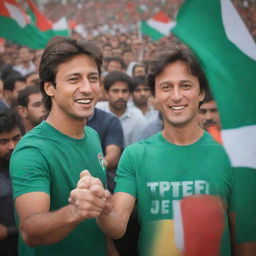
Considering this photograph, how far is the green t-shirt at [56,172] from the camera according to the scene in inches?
100

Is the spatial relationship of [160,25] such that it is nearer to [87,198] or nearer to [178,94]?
[178,94]

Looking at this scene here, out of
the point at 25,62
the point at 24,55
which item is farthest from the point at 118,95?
the point at 25,62

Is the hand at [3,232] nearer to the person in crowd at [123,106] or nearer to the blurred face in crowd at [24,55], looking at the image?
the person in crowd at [123,106]

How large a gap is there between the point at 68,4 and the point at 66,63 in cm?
2831

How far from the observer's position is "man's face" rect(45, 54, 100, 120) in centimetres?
289

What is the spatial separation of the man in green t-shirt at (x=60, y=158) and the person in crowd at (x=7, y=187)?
1.93ft

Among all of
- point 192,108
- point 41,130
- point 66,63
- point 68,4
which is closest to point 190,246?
point 192,108

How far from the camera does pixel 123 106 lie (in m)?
6.52

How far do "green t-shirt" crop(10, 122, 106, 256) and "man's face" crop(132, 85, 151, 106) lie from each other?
487cm

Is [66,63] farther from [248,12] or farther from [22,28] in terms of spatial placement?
[22,28]

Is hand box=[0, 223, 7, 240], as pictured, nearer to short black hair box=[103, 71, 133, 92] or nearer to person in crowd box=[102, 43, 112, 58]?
short black hair box=[103, 71, 133, 92]

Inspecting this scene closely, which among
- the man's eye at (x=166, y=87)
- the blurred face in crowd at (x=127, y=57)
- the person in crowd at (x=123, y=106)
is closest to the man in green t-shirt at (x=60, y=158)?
the man's eye at (x=166, y=87)

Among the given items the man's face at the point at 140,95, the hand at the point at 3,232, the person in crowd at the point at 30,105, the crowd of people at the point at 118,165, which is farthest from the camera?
the man's face at the point at 140,95

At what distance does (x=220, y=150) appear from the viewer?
2.82 meters
